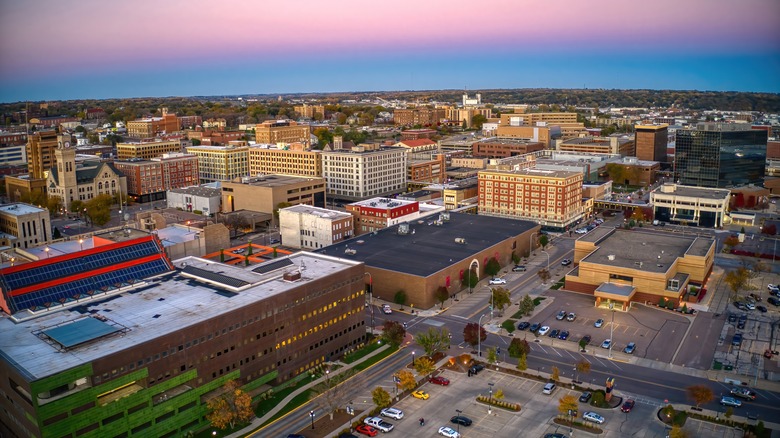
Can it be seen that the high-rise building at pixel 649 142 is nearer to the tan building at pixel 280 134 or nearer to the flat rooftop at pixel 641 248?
the flat rooftop at pixel 641 248

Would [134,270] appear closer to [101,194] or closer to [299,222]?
[299,222]

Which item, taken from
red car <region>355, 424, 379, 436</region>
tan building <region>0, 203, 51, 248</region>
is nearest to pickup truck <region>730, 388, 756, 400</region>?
red car <region>355, 424, 379, 436</region>

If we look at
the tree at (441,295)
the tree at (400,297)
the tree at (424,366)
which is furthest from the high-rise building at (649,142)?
the tree at (424,366)

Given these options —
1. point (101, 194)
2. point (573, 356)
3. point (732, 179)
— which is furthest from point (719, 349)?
point (101, 194)

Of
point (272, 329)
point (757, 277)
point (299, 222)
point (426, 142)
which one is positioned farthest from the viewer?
point (426, 142)

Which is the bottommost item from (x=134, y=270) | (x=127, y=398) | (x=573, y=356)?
(x=573, y=356)

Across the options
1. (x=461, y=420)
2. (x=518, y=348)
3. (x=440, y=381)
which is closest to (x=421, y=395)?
(x=440, y=381)

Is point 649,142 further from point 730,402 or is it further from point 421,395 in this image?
point 421,395
